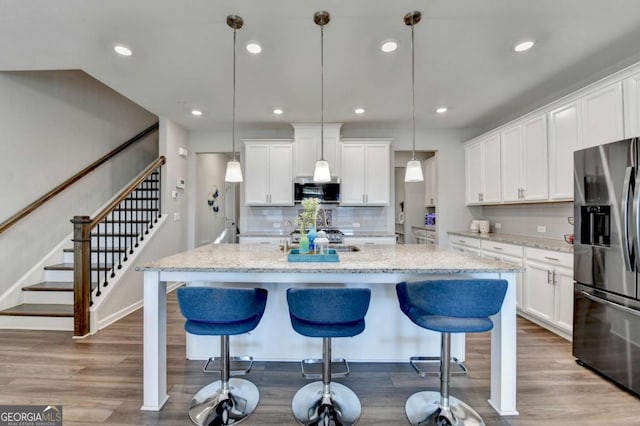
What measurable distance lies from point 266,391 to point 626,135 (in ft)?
11.9

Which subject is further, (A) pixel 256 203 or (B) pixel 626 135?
(A) pixel 256 203

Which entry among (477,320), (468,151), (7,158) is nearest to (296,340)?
(477,320)

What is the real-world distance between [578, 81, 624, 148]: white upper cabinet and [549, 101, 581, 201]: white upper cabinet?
0.30 feet

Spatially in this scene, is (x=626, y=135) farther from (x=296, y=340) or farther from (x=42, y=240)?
(x=42, y=240)

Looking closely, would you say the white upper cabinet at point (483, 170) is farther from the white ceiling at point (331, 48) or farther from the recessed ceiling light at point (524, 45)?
the recessed ceiling light at point (524, 45)

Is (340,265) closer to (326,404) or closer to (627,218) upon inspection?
(326,404)

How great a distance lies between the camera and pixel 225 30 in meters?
2.39

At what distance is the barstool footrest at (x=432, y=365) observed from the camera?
7.73 feet

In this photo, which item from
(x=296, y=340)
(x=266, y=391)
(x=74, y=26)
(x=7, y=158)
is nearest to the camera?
(x=266, y=391)

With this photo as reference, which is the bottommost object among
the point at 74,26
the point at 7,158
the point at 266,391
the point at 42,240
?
the point at 266,391

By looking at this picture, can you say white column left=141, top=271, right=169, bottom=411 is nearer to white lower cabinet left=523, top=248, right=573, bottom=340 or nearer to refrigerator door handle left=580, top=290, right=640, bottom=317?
refrigerator door handle left=580, top=290, right=640, bottom=317

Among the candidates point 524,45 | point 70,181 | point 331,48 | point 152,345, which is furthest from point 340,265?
point 70,181

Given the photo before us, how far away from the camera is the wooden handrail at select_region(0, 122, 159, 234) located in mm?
3279

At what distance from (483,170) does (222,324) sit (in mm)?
4459
